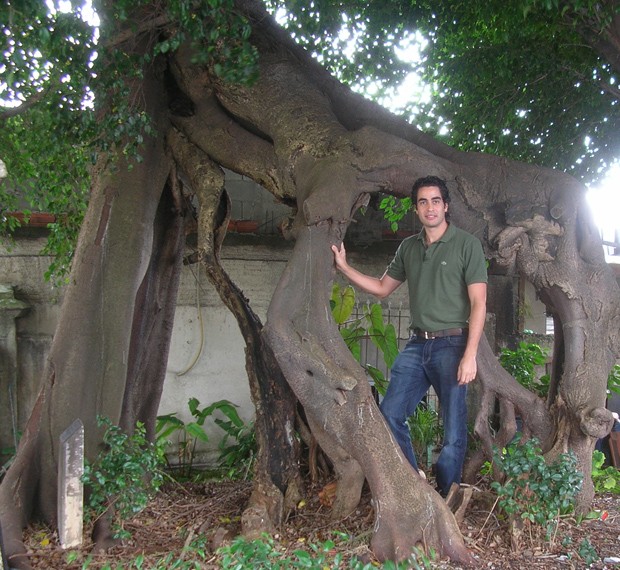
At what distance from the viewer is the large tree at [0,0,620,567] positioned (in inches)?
155

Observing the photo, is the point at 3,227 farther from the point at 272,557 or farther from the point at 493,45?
the point at 493,45

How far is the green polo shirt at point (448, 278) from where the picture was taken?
4.20 metres

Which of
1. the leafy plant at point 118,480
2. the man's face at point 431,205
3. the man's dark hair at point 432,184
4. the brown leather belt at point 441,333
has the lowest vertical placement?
the leafy plant at point 118,480

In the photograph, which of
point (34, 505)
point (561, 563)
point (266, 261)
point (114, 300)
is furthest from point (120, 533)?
point (266, 261)

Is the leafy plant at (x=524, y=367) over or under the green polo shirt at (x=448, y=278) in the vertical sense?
under

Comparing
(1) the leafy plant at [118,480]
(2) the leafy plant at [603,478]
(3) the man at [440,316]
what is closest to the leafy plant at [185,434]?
(1) the leafy plant at [118,480]

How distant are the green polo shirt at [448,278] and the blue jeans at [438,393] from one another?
141 millimetres

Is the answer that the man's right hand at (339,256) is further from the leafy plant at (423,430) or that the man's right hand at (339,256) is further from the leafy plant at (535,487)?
the leafy plant at (423,430)

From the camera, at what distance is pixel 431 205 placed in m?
4.24

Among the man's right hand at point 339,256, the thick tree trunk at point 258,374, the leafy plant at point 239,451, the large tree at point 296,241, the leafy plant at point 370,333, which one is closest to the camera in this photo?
the large tree at point 296,241

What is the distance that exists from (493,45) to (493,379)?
10.9 feet

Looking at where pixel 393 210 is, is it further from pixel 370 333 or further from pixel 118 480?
pixel 118 480

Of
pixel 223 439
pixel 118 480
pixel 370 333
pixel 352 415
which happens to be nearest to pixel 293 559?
pixel 352 415

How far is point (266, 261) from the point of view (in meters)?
8.87
